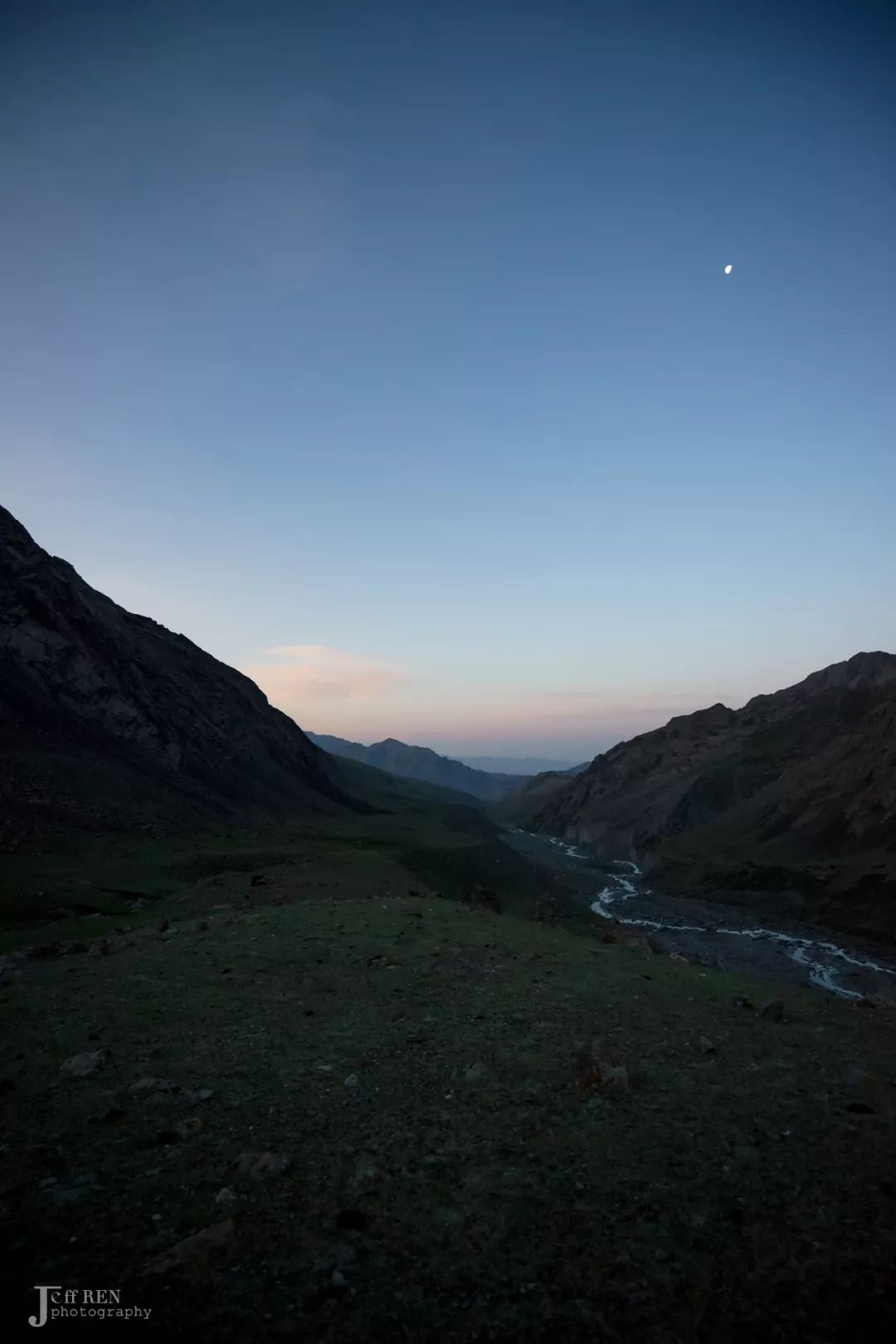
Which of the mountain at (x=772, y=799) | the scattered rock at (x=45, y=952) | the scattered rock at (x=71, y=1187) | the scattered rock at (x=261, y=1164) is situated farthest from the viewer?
the mountain at (x=772, y=799)

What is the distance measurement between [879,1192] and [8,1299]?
24.2ft

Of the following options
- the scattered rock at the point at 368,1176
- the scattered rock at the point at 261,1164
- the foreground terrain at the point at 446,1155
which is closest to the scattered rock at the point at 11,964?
the foreground terrain at the point at 446,1155

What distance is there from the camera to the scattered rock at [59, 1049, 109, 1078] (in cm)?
895

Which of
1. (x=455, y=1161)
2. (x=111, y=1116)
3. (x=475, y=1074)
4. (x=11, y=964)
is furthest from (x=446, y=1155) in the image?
(x=11, y=964)

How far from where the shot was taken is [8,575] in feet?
198

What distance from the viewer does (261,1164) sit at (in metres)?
6.75

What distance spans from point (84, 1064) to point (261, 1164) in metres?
3.87

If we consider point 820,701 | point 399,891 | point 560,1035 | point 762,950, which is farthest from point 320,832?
point 820,701

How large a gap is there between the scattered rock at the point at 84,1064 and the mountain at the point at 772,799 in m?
65.6

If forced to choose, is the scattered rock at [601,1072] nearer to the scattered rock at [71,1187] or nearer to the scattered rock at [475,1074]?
the scattered rock at [475,1074]

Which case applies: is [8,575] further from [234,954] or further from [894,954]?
[894,954]

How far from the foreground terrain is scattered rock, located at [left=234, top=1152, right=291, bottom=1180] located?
0.08ft

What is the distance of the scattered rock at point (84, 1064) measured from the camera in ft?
29.4

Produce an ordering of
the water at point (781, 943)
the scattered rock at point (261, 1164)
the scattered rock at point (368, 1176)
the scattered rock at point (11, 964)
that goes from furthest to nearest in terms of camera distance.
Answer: the water at point (781, 943) < the scattered rock at point (11, 964) < the scattered rock at point (261, 1164) < the scattered rock at point (368, 1176)
